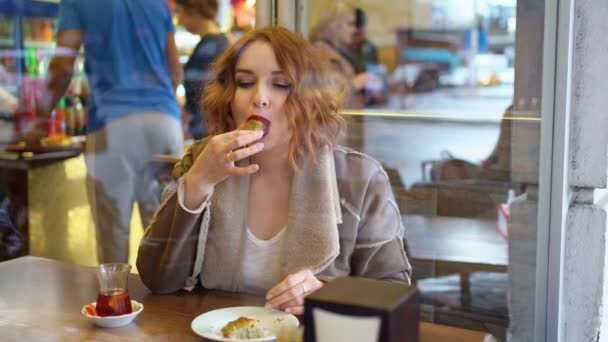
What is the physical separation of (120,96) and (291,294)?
60.5 inches

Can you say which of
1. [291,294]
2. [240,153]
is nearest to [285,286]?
[291,294]

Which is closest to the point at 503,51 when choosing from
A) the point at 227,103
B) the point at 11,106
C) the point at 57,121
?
the point at 227,103

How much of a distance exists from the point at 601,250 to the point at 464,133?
2.54 ft

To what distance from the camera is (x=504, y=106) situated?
7.10ft

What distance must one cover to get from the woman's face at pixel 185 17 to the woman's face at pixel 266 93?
85 centimetres

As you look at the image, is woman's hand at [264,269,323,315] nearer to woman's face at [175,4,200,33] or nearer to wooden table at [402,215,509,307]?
wooden table at [402,215,509,307]

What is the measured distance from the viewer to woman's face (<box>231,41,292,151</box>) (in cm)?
164

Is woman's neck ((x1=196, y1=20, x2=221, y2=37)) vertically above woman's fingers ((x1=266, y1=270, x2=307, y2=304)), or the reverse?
woman's neck ((x1=196, y1=20, x2=221, y2=37))

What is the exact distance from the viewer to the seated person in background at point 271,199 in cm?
152

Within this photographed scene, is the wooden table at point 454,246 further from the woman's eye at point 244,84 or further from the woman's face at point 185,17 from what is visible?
the woman's face at point 185,17

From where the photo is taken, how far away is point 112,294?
4.20 ft

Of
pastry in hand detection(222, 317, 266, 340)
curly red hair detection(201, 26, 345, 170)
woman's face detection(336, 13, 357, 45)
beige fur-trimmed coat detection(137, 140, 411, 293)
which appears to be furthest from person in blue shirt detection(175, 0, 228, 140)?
pastry in hand detection(222, 317, 266, 340)

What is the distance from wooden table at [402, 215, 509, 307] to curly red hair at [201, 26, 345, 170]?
60cm

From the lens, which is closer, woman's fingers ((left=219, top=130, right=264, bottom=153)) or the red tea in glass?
the red tea in glass
